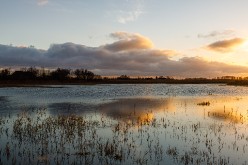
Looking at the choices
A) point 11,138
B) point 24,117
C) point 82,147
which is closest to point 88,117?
point 24,117

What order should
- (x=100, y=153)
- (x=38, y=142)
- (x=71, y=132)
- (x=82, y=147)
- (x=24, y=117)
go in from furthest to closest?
(x=24, y=117), (x=71, y=132), (x=38, y=142), (x=82, y=147), (x=100, y=153)

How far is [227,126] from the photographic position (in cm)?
2109

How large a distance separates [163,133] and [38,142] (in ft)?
22.6

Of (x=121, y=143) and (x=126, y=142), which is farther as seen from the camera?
(x=126, y=142)

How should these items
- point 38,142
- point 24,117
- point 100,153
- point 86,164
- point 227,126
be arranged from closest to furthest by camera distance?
point 86,164 → point 100,153 → point 38,142 → point 227,126 → point 24,117

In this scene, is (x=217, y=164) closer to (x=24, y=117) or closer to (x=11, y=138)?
(x=11, y=138)

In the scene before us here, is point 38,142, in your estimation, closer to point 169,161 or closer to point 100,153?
point 100,153

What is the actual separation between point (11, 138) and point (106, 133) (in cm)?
500

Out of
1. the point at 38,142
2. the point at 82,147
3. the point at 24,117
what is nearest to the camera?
the point at 82,147

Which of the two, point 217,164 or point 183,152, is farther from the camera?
point 183,152

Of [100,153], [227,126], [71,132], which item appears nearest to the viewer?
[100,153]

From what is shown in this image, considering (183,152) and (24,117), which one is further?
(24,117)

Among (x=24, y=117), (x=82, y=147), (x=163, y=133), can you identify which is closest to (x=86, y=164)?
(x=82, y=147)

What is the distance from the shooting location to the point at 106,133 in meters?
18.2
